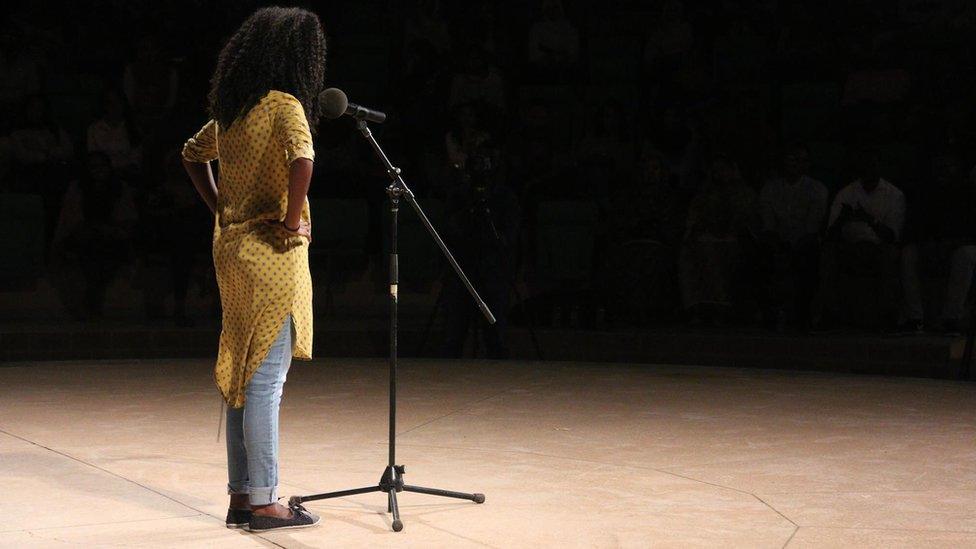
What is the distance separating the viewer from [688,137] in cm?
966

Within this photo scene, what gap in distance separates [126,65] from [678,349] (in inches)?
201

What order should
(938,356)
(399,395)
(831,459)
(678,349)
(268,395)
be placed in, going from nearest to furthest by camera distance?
(268,395) < (831,459) < (399,395) < (938,356) < (678,349)

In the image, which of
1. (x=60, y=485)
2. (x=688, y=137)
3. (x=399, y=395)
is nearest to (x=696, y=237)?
(x=688, y=137)

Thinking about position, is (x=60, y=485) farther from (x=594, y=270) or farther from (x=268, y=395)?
(x=594, y=270)

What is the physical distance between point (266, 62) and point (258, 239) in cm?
46

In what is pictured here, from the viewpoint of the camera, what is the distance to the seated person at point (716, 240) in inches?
332

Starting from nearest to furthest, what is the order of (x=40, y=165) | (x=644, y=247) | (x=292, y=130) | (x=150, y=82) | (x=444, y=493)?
(x=292, y=130), (x=444, y=493), (x=644, y=247), (x=40, y=165), (x=150, y=82)

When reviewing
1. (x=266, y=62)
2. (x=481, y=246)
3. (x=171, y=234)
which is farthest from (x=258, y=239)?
(x=171, y=234)

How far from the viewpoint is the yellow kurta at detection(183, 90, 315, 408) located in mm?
3334

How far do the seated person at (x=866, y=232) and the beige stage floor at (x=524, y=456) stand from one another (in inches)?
51.6

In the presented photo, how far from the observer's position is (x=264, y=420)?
3.37m

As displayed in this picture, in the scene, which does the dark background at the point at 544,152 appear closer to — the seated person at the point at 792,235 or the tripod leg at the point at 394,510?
the seated person at the point at 792,235

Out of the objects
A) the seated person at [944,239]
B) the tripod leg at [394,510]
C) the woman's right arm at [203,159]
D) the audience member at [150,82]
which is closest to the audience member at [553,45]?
the audience member at [150,82]

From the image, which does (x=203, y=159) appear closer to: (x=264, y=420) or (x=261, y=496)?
(x=264, y=420)
